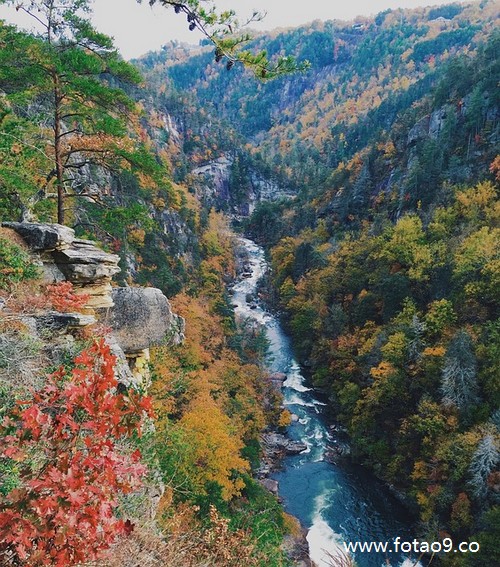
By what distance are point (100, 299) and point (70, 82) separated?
5.90m

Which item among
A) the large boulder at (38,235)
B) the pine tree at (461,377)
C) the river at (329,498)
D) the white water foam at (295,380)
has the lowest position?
the river at (329,498)

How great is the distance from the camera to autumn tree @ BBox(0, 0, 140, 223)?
10445 millimetres

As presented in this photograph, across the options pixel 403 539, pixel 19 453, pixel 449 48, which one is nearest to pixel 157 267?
pixel 403 539

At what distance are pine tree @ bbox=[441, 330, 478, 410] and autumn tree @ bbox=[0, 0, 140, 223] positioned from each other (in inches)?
999

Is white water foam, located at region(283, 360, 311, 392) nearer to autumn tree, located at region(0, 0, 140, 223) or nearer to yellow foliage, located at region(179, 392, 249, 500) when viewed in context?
yellow foliage, located at region(179, 392, 249, 500)

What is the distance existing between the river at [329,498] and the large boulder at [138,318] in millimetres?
13928

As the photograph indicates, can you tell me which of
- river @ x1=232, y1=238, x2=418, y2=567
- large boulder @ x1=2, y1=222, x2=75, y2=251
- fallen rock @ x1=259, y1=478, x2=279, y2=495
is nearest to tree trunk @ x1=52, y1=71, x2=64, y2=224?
large boulder @ x1=2, y1=222, x2=75, y2=251

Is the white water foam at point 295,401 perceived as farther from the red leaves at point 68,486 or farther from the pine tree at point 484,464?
the red leaves at point 68,486

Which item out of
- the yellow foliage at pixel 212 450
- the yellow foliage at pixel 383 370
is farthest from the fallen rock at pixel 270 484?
the yellow foliage at pixel 383 370

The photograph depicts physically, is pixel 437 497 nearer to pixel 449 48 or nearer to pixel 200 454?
pixel 200 454

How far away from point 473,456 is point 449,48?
698 feet

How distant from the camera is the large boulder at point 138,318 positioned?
42.1 ft

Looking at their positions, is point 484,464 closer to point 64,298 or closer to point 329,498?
point 329,498

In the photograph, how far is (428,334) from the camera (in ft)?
111
